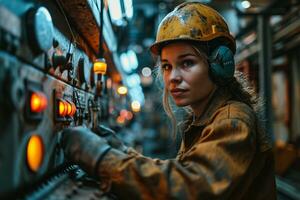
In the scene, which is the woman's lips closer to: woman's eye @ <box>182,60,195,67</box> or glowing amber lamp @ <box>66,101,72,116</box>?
woman's eye @ <box>182,60,195,67</box>

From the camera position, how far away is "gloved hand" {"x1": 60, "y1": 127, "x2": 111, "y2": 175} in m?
1.15

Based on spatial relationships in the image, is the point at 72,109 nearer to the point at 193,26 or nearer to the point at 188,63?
the point at 188,63

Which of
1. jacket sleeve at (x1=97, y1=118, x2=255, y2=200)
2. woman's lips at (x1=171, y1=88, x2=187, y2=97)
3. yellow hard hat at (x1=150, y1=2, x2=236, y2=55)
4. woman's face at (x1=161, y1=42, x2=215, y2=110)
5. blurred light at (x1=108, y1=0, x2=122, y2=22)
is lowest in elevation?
jacket sleeve at (x1=97, y1=118, x2=255, y2=200)

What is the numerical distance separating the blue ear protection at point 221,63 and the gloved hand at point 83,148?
70 cm

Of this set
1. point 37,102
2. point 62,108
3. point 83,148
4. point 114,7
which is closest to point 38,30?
point 37,102

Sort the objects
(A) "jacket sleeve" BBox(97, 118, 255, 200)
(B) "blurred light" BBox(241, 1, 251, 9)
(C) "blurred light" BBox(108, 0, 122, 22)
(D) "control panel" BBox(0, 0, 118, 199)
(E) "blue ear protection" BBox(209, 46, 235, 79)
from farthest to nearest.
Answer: (B) "blurred light" BBox(241, 1, 251, 9), (C) "blurred light" BBox(108, 0, 122, 22), (E) "blue ear protection" BBox(209, 46, 235, 79), (A) "jacket sleeve" BBox(97, 118, 255, 200), (D) "control panel" BBox(0, 0, 118, 199)

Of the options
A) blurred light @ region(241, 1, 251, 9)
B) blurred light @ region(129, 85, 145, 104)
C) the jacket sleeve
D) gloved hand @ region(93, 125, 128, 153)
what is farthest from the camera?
blurred light @ region(129, 85, 145, 104)

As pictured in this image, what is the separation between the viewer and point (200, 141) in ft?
4.37

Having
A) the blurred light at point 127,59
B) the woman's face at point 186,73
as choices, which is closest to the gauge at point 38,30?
the woman's face at point 186,73

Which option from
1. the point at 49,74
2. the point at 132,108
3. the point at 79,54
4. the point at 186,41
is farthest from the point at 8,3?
the point at 132,108

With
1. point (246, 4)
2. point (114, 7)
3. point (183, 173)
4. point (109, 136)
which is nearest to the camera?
point (183, 173)

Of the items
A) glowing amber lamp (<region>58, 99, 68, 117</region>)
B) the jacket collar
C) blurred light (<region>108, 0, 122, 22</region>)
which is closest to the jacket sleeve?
glowing amber lamp (<region>58, 99, 68, 117</region>)

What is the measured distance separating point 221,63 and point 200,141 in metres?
0.46

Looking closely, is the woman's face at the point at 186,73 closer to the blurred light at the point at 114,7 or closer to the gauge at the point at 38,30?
the gauge at the point at 38,30
